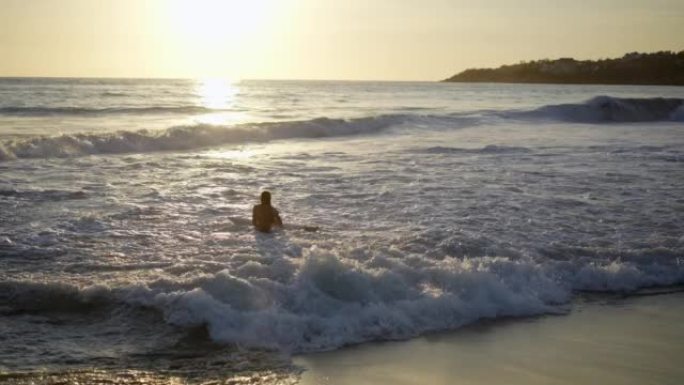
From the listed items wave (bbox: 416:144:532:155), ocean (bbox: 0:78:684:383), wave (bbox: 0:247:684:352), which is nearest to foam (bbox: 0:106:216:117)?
ocean (bbox: 0:78:684:383)

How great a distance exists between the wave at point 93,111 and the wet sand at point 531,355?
3279 cm

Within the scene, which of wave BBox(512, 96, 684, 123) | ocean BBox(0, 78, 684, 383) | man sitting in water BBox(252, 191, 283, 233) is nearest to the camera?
ocean BBox(0, 78, 684, 383)

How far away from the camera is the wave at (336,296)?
25.5 ft

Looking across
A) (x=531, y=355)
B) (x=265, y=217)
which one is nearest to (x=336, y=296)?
(x=531, y=355)

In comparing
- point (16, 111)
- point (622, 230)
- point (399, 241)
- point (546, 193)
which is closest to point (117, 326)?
point (399, 241)

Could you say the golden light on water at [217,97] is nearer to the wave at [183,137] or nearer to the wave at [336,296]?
the wave at [183,137]

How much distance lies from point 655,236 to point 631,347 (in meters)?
4.92

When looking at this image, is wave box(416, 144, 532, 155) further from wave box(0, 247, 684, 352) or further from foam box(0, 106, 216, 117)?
foam box(0, 106, 216, 117)

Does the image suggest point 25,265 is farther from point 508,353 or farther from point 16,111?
point 16,111

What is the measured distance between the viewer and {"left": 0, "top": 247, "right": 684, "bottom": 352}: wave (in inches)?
306

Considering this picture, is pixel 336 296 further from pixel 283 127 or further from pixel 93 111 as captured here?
pixel 93 111

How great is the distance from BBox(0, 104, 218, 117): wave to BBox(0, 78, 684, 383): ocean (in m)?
14.9

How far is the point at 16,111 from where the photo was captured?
37.6 meters

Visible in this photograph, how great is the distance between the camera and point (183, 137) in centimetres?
2766
